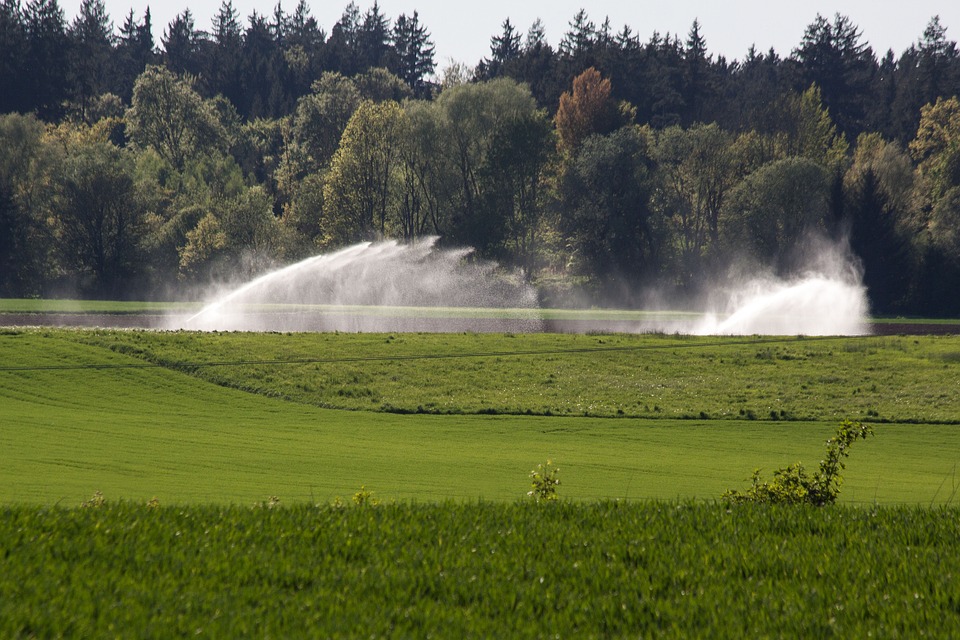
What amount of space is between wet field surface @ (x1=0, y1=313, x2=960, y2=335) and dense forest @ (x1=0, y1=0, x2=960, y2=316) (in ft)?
66.2

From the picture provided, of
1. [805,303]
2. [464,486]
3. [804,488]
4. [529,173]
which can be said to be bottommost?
[464,486]

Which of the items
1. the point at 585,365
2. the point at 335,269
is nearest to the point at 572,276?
the point at 335,269

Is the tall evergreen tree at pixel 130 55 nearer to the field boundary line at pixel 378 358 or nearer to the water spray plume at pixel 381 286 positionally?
the water spray plume at pixel 381 286

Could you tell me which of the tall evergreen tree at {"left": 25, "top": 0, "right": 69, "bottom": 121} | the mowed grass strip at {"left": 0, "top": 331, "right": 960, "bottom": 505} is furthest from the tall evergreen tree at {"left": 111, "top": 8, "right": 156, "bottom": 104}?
the mowed grass strip at {"left": 0, "top": 331, "right": 960, "bottom": 505}

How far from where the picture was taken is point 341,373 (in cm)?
3600

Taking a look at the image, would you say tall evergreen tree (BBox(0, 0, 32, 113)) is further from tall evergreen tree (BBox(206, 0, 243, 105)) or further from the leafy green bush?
the leafy green bush

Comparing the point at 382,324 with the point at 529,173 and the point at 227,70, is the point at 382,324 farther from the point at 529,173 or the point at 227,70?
the point at 227,70

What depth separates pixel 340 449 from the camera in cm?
2261

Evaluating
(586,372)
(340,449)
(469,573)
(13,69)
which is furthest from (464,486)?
(13,69)

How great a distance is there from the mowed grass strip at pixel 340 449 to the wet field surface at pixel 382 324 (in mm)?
18740

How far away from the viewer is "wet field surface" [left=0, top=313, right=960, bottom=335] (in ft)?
178

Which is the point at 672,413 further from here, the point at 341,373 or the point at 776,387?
the point at 341,373

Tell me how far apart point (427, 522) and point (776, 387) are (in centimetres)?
2693

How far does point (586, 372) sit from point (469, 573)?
2945 cm
